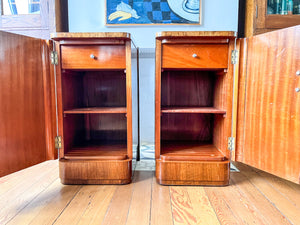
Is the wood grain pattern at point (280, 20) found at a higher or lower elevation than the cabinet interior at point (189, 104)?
higher

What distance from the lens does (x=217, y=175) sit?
4.05 ft

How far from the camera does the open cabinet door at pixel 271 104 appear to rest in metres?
1.00

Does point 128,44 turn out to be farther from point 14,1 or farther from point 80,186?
point 14,1

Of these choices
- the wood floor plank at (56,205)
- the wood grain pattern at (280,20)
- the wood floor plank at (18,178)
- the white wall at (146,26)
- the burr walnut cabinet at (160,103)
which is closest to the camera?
the wood floor plank at (56,205)

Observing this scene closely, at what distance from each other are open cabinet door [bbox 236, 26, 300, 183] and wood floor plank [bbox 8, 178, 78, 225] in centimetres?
108

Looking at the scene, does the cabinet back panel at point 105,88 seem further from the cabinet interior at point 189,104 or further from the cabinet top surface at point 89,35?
the cabinet top surface at point 89,35

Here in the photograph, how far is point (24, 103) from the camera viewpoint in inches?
42.3

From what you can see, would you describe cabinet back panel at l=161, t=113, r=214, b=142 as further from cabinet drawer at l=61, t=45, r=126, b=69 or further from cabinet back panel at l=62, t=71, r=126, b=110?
cabinet drawer at l=61, t=45, r=126, b=69

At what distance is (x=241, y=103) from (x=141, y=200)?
0.79 m

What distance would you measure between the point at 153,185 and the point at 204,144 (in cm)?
52

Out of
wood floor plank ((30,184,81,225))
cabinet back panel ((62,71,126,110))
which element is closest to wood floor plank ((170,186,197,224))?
wood floor plank ((30,184,81,225))

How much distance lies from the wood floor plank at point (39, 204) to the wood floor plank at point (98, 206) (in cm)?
18

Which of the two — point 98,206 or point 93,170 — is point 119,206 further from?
point 93,170

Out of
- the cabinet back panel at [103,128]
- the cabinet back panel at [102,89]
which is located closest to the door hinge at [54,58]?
the cabinet back panel at [102,89]
